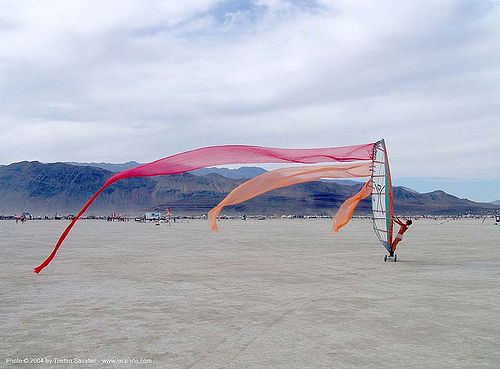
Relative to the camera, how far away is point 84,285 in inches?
489

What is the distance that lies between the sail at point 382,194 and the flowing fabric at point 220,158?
88.8 inches

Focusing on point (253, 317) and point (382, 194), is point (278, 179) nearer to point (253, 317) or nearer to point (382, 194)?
point (382, 194)

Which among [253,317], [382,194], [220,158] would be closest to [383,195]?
[382,194]

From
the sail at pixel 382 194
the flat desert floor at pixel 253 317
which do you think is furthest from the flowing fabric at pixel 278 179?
the flat desert floor at pixel 253 317

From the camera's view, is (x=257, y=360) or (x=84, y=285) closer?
(x=257, y=360)

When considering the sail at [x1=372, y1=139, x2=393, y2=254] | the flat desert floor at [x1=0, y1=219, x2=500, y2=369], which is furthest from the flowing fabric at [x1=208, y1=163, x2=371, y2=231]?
the flat desert floor at [x1=0, y1=219, x2=500, y2=369]

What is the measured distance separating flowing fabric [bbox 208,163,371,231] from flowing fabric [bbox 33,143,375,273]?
94 centimetres

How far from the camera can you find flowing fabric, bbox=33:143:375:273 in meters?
12.1

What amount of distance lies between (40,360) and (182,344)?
1.82m

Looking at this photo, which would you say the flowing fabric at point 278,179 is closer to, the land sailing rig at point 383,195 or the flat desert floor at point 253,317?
the land sailing rig at point 383,195

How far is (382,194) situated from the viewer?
58.8 ft

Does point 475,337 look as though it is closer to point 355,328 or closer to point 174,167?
point 355,328

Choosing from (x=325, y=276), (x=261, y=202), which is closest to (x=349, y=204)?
(x=325, y=276)

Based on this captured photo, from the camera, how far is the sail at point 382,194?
17475 mm
